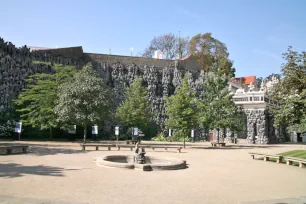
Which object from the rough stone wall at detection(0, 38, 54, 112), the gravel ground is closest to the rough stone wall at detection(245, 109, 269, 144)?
the gravel ground

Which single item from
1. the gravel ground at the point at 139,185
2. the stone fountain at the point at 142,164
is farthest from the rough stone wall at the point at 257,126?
the stone fountain at the point at 142,164

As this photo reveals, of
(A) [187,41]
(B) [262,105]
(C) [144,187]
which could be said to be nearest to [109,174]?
(C) [144,187]

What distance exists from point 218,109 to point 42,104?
18682mm

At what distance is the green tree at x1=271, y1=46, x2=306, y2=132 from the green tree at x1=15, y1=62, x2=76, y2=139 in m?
21.9

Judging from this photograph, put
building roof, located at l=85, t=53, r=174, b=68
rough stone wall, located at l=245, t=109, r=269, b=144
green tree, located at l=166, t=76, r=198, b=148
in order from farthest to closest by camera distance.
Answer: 1. building roof, located at l=85, t=53, r=174, b=68
2. rough stone wall, located at l=245, t=109, r=269, b=144
3. green tree, located at l=166, t=76, r=198, b=148

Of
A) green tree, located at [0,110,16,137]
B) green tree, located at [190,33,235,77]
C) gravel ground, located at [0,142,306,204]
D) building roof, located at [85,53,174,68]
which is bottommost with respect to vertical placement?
gravel ground, located at [0,142,306,204]

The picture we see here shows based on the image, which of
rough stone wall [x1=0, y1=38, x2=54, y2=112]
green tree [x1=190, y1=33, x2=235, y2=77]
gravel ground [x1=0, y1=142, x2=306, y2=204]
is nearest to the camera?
gravel ground [x1=0, y1=142, x2=306, y2=204]

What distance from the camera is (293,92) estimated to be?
687 inches

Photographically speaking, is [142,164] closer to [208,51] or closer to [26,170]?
[26,170]

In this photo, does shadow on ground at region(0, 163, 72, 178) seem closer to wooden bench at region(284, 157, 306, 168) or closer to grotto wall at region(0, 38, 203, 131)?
wooden bench at region(284, 157, 306, 168)

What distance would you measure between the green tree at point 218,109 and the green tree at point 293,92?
12.7 meters

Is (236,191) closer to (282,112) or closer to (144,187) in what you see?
(144,187)

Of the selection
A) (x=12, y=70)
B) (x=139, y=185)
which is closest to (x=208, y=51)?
(x=12, y=70)

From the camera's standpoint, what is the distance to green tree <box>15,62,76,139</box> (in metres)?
30.5
